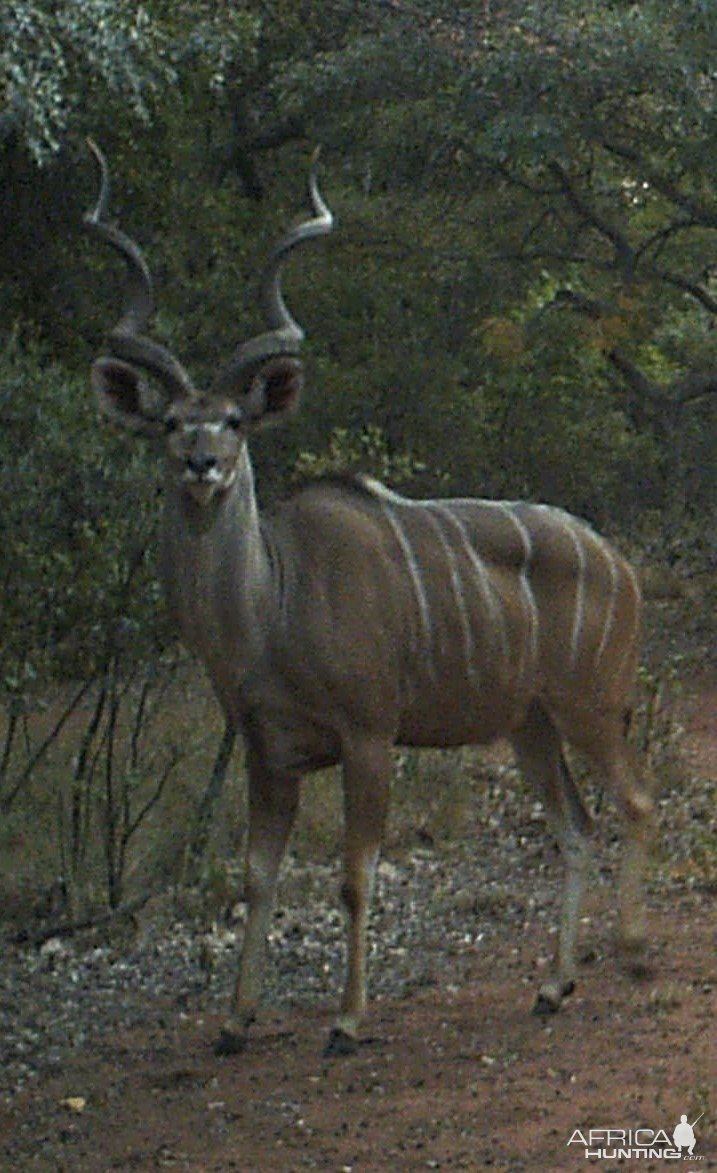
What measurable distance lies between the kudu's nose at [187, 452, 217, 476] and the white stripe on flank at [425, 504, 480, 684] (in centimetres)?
98

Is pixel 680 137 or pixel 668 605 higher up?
pixel 680 137

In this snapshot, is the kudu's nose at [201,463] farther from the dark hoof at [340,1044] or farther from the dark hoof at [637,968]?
the dark hoof at [637,968]

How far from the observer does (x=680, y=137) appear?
1276cm

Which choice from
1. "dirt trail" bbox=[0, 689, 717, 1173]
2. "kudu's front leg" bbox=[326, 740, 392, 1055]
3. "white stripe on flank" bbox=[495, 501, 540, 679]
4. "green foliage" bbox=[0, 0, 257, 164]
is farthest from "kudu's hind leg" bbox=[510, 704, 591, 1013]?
"green foliage" bbox=[0, 0, 257, 164]

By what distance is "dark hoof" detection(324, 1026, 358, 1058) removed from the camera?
601 cm

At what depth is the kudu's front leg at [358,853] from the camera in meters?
6.07

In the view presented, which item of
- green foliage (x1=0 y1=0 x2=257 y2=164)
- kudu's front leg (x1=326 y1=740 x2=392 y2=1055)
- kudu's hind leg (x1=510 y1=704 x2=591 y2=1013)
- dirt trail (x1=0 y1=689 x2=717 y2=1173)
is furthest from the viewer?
kudu's hind leg (x1=510 y1=704 x2=591 y2=1013)

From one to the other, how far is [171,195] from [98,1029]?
4.72 m

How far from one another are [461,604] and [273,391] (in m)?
0.85

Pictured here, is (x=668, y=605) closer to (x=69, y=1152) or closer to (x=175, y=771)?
(x=175, y=771)

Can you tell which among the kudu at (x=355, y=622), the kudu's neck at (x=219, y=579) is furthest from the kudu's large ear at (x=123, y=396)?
the kudu's neck at (x=219, y=579)

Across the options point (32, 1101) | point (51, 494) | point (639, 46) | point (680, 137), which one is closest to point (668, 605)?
point (680, 137)

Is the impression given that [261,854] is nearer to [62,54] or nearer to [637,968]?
[637,968]

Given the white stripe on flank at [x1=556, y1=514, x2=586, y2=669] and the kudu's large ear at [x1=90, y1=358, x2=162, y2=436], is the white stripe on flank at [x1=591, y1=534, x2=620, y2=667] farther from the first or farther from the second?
the kudu's large ear at [x1=90, y1=358, x2=162, y2=436]
